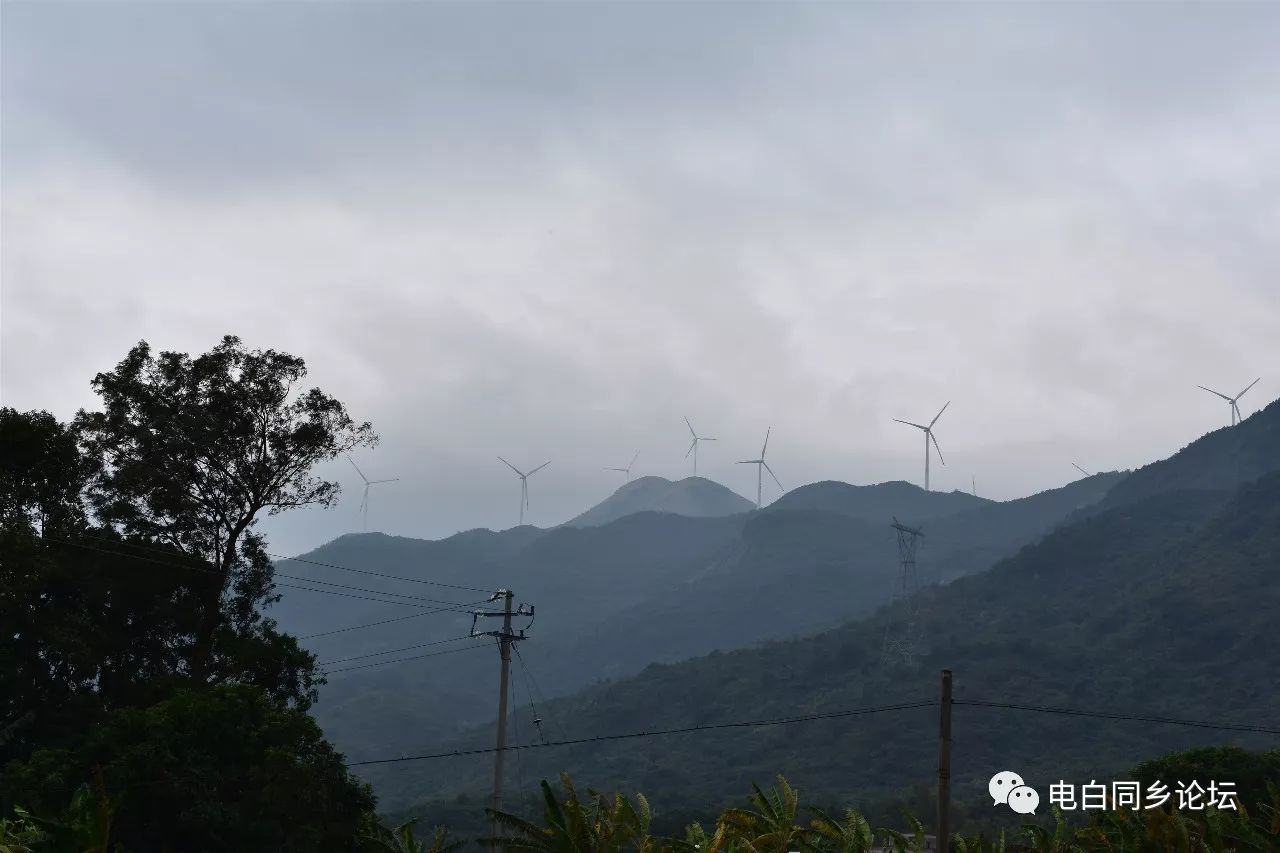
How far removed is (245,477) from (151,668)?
8865mm

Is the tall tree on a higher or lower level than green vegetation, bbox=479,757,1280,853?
higher

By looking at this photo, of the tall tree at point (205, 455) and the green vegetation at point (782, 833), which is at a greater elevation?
the tall tree at point (205, 455)

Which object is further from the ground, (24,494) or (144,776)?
(24,494)

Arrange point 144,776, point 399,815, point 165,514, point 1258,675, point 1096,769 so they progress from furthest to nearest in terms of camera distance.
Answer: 1. point 1258,675
2. point 399,815
3. point 1096,769
4. point 165,514
5. point 144,776

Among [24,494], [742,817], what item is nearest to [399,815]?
[24,494]

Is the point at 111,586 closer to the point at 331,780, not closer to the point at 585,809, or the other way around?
the point at 331,780

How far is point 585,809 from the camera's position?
31.2m

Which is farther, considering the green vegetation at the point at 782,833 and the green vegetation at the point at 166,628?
the green vegetation at the point at 166,628

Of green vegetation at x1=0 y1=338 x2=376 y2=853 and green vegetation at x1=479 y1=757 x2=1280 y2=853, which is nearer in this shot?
green vegetation at x1=479 y1=757 x2=1280 y2=853

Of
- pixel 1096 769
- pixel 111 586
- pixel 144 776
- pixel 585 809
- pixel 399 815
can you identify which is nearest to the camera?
pixel 585 809

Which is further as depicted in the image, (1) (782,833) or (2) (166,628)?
(2) (166,628)

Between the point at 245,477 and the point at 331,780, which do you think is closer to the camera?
the point at 331,780

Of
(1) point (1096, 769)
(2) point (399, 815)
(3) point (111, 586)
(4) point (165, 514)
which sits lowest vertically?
(2) point (399, 815)

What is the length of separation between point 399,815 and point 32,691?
148173 millimetres
